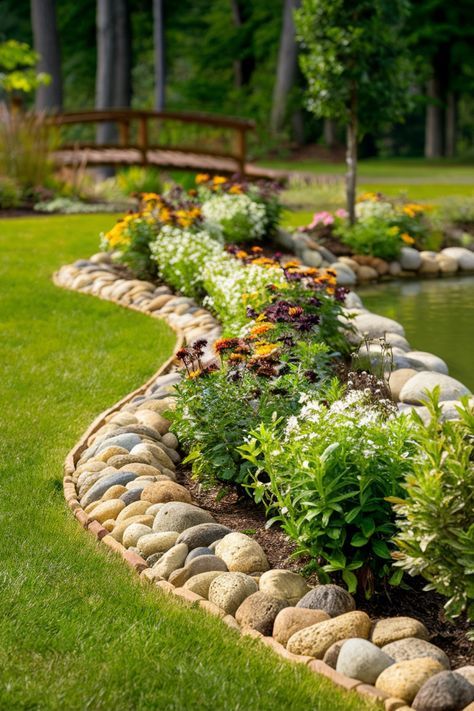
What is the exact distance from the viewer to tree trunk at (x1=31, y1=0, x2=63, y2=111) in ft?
84.8

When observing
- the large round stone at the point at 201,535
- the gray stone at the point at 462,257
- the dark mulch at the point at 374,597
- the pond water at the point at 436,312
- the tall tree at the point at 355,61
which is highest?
the tall tree at the point at 355,61

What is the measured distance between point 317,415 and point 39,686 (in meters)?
1.65

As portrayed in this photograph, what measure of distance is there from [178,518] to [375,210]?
9.37 metres

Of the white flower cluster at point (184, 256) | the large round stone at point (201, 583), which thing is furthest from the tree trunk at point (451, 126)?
the large round stone at point (201, 583)

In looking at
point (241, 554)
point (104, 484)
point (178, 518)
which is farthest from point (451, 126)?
point (241, 554)

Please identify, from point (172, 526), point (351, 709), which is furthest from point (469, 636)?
point (172, 526)

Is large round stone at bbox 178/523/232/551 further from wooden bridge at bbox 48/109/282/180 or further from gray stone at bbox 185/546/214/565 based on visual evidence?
wooden bridge at bbox 48/109/282/180

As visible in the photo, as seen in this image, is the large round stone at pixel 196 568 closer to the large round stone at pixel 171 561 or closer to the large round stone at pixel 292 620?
the large round stone at pixel 171 561

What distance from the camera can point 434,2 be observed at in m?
30.6

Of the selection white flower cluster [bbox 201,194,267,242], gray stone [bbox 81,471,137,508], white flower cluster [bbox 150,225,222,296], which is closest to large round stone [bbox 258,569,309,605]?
gray stone [bbox 81,471,137,508]

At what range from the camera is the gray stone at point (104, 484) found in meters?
4.91

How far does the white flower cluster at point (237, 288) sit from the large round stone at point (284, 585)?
287 cm

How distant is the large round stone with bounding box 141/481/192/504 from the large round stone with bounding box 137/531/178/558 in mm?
373

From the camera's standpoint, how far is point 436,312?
401 inches
